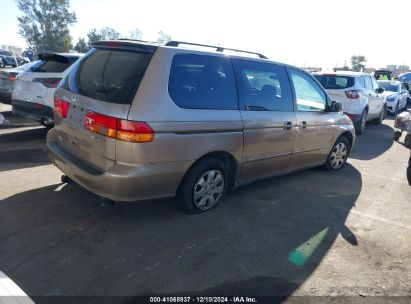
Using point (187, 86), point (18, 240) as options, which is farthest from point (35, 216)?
point (187, 86)

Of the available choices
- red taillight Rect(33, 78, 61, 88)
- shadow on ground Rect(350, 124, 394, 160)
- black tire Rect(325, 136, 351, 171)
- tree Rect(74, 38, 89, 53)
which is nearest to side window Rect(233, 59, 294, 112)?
black tire Rect(325, 136, 351, 171)

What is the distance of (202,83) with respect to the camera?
371 centimetres

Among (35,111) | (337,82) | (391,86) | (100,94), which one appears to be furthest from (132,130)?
(391,86)

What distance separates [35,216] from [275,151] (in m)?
2.99

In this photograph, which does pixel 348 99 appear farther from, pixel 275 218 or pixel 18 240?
pixel 18 240

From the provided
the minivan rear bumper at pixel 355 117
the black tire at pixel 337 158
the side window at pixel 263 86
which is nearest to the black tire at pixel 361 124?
the minivan rear bumper at pixel 355 117

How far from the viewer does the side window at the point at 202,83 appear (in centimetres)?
348

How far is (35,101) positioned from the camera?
6.71 m

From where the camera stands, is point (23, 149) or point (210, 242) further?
point (23, 149)

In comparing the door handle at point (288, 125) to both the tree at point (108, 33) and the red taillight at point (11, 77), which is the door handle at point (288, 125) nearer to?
the red taillight at point (11, 77)

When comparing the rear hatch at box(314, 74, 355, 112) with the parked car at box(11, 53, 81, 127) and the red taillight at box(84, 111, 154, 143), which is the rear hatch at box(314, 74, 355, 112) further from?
the red taillight at box(84, 111, 154, 143)

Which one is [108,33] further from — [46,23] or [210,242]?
[210,242]

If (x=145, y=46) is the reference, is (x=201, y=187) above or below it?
below

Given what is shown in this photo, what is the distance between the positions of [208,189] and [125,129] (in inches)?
52.8
